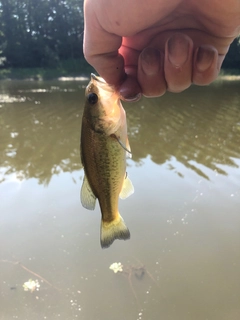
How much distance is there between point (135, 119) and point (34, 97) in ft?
28.9

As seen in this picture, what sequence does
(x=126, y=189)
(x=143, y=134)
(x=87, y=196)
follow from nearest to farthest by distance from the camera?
(x=87, y=196) → (x=126, y=189) → (x=143, y=134)

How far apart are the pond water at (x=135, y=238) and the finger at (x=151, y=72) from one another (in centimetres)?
300

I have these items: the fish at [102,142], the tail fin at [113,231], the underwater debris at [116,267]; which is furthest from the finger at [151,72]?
the underwater debris at [116,267]

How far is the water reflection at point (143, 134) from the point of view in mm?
8141

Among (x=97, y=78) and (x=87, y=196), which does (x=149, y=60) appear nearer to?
(x=97, y=78)

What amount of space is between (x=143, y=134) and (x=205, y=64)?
888 centimetres

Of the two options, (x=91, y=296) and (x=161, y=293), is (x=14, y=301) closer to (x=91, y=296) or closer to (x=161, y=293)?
(x=91, y=296)

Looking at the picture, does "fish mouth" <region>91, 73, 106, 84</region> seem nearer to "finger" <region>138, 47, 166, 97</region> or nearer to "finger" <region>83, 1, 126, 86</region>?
"finger" <region>83, 1, 126, 86</region>

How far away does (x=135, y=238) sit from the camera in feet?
17.3

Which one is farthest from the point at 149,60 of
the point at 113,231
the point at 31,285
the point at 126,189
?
the point at 31,285

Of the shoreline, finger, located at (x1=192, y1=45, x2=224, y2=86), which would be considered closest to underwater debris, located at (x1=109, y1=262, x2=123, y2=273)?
finger, located at (x1=192, y1=45, x2=224, y2=86)

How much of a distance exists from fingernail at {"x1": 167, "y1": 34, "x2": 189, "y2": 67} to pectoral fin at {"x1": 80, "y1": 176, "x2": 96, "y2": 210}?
2.83ft

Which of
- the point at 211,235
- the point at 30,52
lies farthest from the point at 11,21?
the point at 211,235

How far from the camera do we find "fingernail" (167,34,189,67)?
1.80 m
